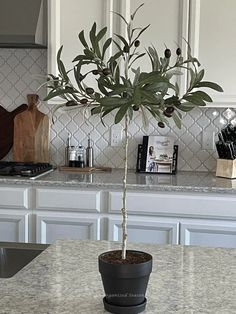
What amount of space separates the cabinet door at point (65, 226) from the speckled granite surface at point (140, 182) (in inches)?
7.4

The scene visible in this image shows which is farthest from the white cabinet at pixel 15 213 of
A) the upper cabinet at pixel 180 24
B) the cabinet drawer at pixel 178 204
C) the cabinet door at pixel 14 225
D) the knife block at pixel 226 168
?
the knife block at pixel 226 168

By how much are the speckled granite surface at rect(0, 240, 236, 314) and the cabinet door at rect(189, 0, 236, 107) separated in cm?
165

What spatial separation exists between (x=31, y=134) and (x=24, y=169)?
0.43 m

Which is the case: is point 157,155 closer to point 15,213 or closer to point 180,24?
point 180,24

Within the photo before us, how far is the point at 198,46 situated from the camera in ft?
10.9

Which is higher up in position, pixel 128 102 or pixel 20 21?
pixel 20 21

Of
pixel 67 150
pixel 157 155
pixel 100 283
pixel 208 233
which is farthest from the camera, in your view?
pixel 67 150

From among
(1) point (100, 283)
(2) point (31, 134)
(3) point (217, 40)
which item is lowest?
(1) point (100, 283)

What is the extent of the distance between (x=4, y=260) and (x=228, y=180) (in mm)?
1764

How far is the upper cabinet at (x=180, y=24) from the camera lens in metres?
3.30

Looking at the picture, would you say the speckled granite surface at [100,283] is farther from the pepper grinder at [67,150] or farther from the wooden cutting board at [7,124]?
the wooden cutting board at [7,124]

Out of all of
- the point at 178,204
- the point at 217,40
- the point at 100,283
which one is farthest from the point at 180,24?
the point at 100,283

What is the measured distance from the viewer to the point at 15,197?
3.26 meters

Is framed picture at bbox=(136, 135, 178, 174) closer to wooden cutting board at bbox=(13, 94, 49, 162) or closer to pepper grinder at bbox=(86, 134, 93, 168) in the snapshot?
pepper grinder at bbox=(86, 134, 93, 168)
